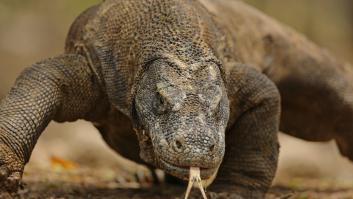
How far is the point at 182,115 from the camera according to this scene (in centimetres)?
472

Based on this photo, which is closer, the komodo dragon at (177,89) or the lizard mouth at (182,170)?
the lizard mouth at (182,170)

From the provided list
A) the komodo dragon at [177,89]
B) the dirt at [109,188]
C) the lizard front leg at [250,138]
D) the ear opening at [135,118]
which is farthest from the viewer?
the dirt at [109,188]

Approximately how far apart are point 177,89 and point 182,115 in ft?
0.80

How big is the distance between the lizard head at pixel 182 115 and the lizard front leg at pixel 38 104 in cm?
72

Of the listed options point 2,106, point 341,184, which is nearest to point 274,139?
point 2,106

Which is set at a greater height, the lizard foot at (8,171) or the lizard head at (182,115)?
the lizard head at (182,115)

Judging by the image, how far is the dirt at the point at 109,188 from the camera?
6328 millimetres

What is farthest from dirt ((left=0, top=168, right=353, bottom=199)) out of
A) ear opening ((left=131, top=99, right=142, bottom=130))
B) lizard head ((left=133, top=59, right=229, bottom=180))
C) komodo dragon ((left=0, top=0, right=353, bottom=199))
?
lizard head ((left=133, top=59, right=229, bottom=180))

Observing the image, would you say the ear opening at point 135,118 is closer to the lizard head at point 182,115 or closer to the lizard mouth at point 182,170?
the lizard head at point 182,115

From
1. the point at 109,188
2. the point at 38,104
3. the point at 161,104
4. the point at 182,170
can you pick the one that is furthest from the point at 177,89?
the point at 109,188

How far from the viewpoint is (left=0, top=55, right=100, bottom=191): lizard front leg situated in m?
5.30

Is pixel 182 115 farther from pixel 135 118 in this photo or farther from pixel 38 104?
pixel 38 104

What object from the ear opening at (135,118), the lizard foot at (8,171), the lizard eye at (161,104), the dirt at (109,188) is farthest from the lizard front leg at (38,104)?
the lizard eye at (161,104)

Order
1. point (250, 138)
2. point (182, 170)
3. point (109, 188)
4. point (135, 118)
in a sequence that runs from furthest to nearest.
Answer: point (109, 188) → point (250, 138) → point (135, 118) → point (182, 170)
